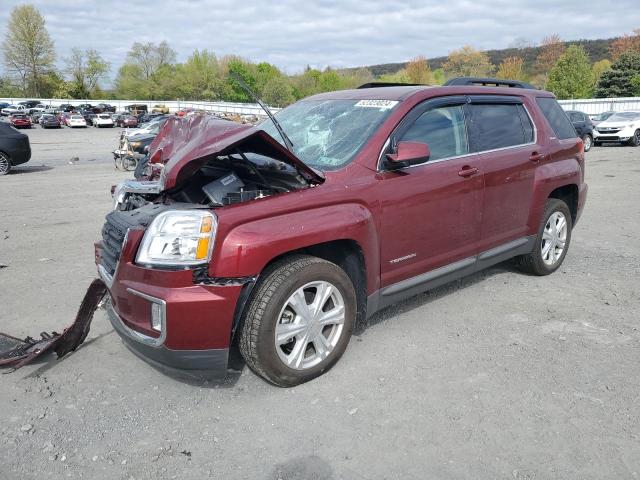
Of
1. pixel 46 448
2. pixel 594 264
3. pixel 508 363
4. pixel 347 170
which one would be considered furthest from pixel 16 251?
pixel 594 264

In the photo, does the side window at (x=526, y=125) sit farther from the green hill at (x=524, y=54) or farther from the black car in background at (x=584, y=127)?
the green hill at (x=524, y=54)

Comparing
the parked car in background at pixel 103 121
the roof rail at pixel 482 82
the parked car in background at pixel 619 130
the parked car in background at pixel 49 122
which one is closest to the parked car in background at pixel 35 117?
the parked car in background at pixel 49 122

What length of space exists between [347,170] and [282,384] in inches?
56.0

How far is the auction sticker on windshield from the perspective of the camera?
13.1ft

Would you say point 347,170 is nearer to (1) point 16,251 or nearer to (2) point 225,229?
(2) point 225,229

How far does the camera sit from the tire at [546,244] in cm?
525

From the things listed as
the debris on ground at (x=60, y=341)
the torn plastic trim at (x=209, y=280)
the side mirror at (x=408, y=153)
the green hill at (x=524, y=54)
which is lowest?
the debris on ground at (x=60, y=341)

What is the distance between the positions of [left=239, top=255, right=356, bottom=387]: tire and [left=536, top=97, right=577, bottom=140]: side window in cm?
316

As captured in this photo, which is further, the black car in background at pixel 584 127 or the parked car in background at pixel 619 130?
the parked car in background at pixel 619 130

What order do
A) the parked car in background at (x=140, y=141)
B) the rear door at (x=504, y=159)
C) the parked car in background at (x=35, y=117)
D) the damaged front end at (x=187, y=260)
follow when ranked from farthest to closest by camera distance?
the parked car in background at (x=35, y=117), the parked car in background at (x=140, y=141), the rear door at (x=504, y=159), the damaged front end at (x=187, y=260)

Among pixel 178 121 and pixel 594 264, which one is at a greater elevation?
pixel 178 121

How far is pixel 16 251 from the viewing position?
6633 mm

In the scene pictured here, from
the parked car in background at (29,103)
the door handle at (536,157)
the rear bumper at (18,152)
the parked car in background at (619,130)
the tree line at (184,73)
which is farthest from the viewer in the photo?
the tree line at (184,73)

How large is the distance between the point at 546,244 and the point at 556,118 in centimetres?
128
